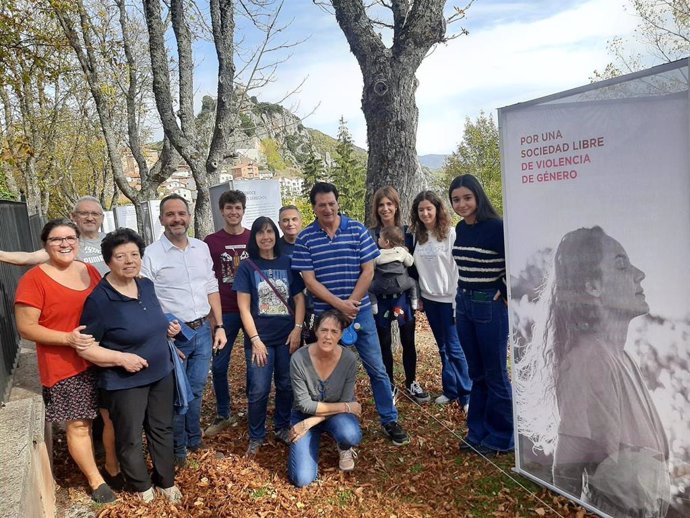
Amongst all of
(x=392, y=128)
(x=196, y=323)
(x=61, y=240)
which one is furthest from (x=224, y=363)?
(x=392, y=128)

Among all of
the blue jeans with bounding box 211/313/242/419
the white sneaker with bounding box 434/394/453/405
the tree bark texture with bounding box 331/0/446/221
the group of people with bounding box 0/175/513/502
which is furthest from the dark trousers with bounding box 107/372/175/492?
the tree bark texture with bounding box 331/0/446/221

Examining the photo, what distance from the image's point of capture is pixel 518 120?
Result: 9.61 feet

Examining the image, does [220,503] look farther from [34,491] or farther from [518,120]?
[518,120]

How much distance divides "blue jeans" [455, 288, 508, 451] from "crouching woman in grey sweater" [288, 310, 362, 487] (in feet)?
2.92

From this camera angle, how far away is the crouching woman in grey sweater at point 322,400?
3.73m

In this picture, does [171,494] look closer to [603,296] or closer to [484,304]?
[484,304]

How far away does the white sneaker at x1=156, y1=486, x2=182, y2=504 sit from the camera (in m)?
3.49

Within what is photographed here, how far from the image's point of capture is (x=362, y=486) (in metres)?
3.61

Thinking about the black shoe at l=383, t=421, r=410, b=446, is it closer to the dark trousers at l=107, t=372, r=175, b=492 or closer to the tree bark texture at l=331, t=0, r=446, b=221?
the dark trousers at l=107, t=372, r=175, b=492

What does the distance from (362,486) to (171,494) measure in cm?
130

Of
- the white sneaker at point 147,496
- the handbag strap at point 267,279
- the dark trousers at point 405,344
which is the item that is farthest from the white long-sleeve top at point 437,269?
the white sneaker at point 147,496

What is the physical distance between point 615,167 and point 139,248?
2.84 m

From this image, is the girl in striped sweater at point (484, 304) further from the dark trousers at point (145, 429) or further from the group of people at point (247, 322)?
the dark trousers at point (145, 429)

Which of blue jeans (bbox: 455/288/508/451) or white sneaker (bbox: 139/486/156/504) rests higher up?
blue jeans (bbox: 455/288/508/451)
